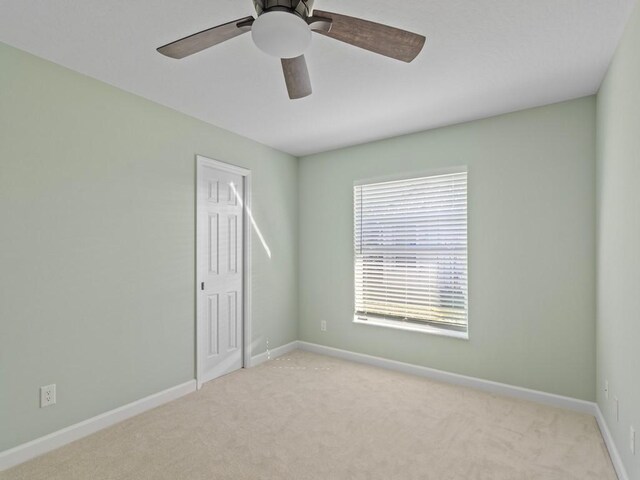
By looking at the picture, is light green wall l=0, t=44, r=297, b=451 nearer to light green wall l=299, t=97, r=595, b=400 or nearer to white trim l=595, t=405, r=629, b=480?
light green wall l=299, t=97, r=595, b=400

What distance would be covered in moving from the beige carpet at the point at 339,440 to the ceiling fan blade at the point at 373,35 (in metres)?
2.30

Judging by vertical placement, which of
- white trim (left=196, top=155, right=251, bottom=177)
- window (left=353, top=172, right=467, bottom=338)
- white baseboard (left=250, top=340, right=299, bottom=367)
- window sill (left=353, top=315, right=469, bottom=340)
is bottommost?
white baseboard (left=250, top=340, right=299, bottom=367)

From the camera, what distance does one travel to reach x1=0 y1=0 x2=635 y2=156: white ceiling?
1771mm

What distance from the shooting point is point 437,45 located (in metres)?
2.07

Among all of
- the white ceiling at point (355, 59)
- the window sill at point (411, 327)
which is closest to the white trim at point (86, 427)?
the window sill at point (411, 327)

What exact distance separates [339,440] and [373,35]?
A: 243 cm

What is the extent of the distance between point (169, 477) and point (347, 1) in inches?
107

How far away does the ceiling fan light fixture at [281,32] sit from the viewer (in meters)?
1.40

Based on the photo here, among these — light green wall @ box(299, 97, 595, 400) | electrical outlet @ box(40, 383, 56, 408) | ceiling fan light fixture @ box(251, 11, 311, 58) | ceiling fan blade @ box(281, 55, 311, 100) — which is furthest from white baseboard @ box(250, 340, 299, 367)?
ceiling fan light fixture @ box(251, 11, 311, 58)

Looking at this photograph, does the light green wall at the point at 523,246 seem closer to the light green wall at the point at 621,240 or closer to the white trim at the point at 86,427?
the light green wall at the point at 621,240

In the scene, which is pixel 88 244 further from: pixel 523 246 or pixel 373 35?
pixel 523 246

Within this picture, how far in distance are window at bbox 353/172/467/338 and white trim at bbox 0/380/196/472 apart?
2041mm

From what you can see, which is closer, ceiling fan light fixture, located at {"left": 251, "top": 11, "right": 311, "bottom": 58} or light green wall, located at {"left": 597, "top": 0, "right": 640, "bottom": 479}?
ceiling fan light fixture, located at {"left": 251, "top": 11, "right": 311, "bottom": 58}

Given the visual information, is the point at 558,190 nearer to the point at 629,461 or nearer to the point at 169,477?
the point at 629,461
